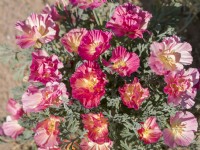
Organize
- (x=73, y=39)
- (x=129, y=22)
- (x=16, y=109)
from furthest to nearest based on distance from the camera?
(x=16, y=109) < (x=73, y=39) < (x=129, y=22)

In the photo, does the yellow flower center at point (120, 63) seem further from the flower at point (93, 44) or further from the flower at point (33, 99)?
the flower at point (33, 99)

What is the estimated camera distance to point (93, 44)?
5.56 feet

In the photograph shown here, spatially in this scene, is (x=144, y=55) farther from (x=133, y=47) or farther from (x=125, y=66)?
(x=125, y=66)

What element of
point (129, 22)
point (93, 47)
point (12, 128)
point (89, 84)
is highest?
point (129, 22)

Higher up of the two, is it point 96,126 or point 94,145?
point 96,126

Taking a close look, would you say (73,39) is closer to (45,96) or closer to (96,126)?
(45,96)

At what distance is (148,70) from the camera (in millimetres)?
1917

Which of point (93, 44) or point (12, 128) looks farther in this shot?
point (12, 128)

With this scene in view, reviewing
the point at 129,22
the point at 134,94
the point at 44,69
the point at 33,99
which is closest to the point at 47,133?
the point at 33,99

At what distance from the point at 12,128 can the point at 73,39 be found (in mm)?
700

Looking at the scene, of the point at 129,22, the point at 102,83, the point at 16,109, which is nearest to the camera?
the point at 102,83

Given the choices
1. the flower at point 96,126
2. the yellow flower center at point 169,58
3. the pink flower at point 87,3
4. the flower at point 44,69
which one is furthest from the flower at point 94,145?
the pink flower at point 87,3

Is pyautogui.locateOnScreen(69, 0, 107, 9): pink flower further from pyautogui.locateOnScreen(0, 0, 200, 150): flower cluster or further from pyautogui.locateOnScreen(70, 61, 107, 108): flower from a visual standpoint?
pyautogui.locateOnScreen(70, 61, 107, 108): flower

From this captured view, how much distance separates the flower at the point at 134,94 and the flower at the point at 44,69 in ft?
1.00
